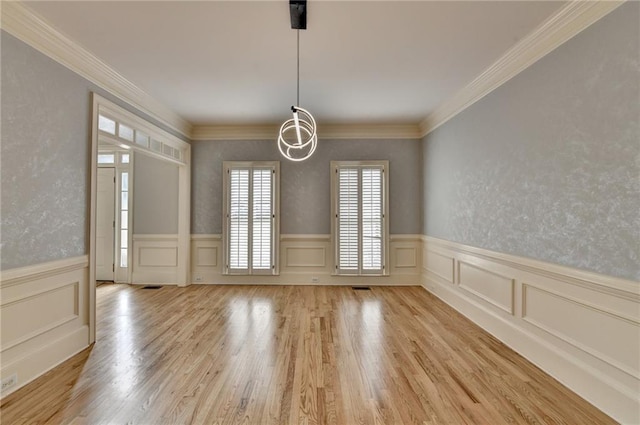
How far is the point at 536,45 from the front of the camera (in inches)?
104

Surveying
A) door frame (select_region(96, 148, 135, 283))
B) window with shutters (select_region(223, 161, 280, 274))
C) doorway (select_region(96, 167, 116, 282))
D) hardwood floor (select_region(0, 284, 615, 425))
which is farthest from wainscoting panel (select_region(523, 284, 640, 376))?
doorway (select_region(96, 167, 116, 282))

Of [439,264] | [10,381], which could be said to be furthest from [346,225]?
[10,381]

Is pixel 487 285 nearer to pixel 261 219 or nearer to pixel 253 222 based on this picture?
pixel 261 219

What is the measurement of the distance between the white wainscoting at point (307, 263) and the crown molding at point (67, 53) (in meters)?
2.61

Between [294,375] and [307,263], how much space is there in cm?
317

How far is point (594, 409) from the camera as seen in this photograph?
6.67 ft

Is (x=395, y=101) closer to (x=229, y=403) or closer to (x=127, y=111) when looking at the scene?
(x=127, y=111)

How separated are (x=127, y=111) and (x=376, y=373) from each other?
158 inches

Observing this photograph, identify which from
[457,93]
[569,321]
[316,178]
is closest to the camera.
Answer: [569,321]

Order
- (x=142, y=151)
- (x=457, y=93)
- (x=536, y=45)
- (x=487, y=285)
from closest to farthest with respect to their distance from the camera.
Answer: (x=536, y=45), (x=487, y=285), (x=457, y=93), (x=142, y=151)

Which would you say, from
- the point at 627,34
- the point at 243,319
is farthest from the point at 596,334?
the point at 243,319

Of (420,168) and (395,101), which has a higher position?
(395,101)

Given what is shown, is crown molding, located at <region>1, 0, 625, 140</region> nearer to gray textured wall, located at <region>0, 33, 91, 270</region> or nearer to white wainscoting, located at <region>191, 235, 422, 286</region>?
gray textured wall, located at <region>0, 33, 91, 270</region>

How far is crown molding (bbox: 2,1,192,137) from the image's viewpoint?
227 cm
